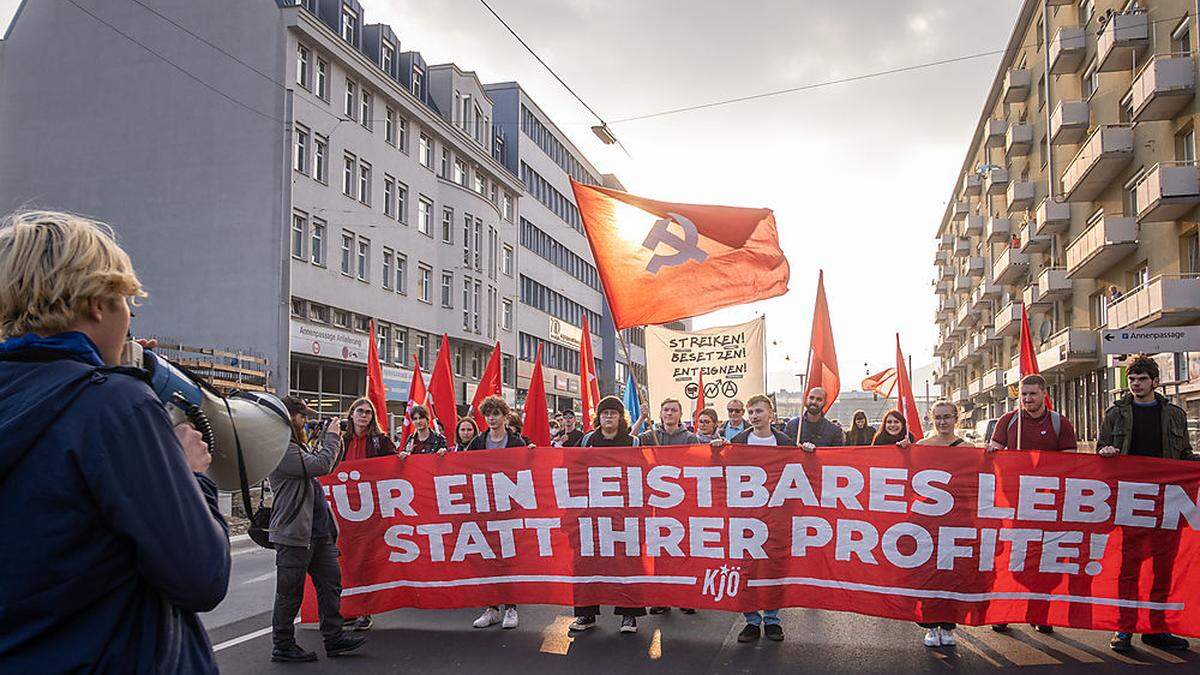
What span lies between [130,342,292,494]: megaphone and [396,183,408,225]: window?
1501 inches

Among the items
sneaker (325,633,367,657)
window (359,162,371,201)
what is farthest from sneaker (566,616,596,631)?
window (359,162,371,201)

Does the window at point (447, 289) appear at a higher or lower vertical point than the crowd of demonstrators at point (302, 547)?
higher

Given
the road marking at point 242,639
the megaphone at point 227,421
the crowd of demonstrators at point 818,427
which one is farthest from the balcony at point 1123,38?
the megaphone at point 227,421

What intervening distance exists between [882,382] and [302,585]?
25976mm

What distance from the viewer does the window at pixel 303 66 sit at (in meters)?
32.3

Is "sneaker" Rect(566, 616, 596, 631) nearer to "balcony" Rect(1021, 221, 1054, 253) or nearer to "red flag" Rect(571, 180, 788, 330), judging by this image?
"red flag" Rect(571, 180, 788, 330)

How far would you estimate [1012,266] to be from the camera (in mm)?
52875

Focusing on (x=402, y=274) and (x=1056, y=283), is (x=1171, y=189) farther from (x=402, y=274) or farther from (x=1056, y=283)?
(x=402, y=274)

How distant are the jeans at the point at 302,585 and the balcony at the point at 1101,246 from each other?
3165 centimetres

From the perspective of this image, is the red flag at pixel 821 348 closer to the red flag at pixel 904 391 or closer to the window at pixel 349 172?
the red flag at pixel 904 391

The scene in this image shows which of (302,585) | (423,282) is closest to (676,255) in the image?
(302,585)

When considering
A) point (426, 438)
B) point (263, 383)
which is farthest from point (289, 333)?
point (426, 438)

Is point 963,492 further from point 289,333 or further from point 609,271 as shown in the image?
point 289,333

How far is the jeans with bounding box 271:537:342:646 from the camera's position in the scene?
23.6 ft
